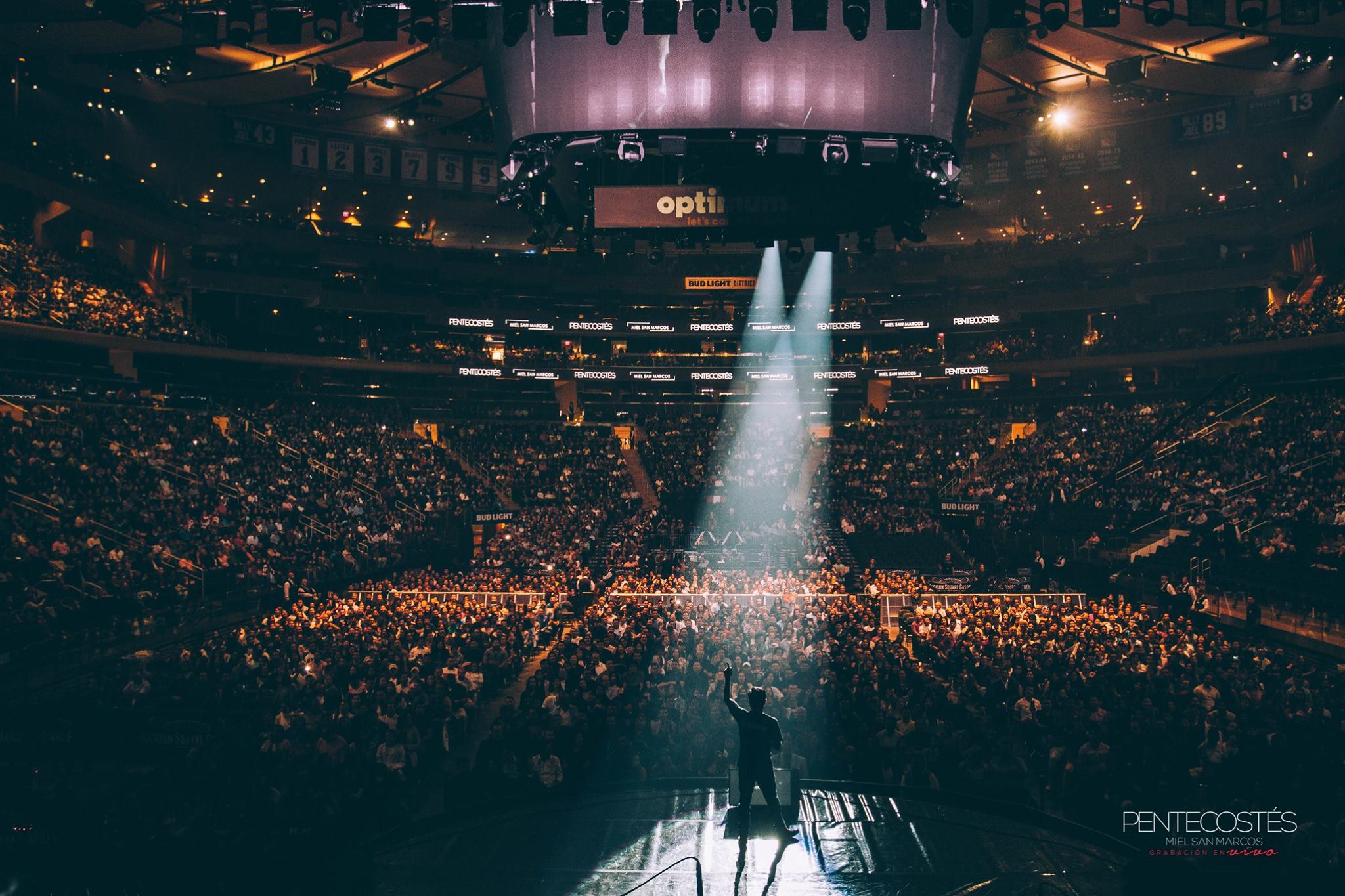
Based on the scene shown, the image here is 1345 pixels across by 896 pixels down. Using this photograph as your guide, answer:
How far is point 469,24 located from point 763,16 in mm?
4717

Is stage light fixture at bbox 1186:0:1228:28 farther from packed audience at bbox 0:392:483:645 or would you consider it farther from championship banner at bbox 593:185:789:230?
packed audience at bbox 0:392:483:645

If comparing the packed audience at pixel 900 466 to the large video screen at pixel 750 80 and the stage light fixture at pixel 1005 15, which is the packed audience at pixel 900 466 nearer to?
the stage light fixture at pixel 1005 15

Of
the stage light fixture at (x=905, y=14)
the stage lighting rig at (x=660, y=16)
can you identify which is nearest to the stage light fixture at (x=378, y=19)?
the stage lighting rig at (x=660, y=16)

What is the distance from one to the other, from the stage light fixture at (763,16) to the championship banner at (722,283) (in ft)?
105

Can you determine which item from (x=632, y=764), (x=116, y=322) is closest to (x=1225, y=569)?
(x=632, y=764)

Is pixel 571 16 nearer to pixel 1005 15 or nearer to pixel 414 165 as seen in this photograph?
pixel 1005 15

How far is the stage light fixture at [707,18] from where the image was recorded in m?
12.4

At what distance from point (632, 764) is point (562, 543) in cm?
1839

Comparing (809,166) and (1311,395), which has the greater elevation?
(809,166)

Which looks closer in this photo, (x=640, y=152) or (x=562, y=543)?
(x=640, y=152)

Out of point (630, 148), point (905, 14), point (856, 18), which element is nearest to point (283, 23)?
point (630, 148)

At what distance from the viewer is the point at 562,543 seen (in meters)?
29.4

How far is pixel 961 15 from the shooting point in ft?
41.0

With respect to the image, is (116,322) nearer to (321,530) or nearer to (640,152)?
A: (321,530)
